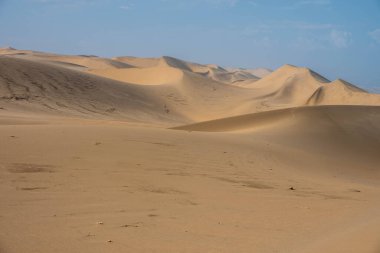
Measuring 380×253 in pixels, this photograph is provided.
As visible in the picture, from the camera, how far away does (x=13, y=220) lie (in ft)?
13.9

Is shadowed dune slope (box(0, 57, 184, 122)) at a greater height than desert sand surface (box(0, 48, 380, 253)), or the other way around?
desert sand surface (box(0, 48, 380, 253))

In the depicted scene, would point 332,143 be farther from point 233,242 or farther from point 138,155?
point 233,242

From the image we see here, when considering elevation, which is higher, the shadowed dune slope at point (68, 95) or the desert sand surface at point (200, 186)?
the desert sand surface at point (200, 186)

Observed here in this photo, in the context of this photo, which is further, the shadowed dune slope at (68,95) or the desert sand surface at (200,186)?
the shadowed dune slope at (68,95)

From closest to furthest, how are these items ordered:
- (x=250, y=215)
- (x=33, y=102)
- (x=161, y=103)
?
(x=250, y=215)
(x=33, y=102)
(x=161, y=103)

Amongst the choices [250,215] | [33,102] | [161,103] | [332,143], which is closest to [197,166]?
[250,215]

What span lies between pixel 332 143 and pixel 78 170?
9.19 meters

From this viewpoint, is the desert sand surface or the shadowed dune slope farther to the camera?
the shadowed dune slope

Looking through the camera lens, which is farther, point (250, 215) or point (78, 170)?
point (78, 170)

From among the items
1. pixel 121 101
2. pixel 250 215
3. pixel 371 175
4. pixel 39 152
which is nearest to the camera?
pixel 250 215

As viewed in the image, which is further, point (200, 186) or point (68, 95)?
point (68, 95)

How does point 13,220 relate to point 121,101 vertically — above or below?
above

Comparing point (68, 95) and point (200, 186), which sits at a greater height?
point (200, 186)

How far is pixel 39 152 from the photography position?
7484 mm
